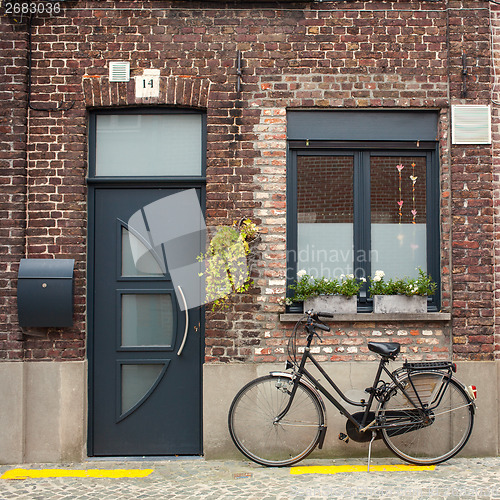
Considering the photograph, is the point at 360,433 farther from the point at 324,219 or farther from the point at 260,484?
the point at 324,219

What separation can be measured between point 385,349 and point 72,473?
3111 millimetres

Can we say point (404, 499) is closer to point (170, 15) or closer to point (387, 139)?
point (387, 139)

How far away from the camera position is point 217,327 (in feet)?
19.9

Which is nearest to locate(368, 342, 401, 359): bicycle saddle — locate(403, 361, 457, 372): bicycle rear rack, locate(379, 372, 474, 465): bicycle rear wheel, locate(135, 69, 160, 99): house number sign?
locate(403, 361, 457, 372): bicycle rear rack

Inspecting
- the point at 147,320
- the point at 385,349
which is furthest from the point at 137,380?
the point at 385,349

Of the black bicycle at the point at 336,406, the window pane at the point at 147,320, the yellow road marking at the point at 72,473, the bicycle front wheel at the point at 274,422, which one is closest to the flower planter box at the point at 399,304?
the black bicycle at the point at 336,406

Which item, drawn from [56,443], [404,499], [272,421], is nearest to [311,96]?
[272,421]

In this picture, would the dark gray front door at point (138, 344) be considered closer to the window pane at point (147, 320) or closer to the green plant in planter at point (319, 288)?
the window pane at point (147, 320)

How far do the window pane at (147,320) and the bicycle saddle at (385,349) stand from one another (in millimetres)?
2059

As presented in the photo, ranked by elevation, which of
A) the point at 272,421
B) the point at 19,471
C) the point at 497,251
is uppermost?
the point at 497,251

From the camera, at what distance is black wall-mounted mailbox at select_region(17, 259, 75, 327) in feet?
19.2

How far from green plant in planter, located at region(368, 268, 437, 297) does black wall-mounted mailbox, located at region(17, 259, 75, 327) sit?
3.04 m

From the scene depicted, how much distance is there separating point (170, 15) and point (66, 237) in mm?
2492

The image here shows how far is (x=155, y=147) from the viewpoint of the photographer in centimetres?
632
